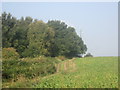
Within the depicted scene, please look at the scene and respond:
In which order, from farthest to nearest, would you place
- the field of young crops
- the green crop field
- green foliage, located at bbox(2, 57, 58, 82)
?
green foliage, located at bbox(2, 57, 58, 82), the field of young crops, the green crop field

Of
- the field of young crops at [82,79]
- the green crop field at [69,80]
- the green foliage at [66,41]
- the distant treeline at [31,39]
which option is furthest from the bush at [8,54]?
the green foliage at [66,41]

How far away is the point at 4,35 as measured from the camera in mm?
25672

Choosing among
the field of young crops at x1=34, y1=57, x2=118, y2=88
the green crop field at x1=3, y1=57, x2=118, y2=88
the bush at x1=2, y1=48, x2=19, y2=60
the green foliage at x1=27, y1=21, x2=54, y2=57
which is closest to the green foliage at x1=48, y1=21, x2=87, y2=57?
the green foliage at x1=27, y1=21, x2=54, y2=57

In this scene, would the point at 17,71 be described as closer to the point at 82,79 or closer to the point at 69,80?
the point at 69,80

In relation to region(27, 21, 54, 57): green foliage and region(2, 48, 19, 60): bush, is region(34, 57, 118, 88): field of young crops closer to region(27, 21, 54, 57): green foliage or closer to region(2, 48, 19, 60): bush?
region(2, 48, 19, 60): bush

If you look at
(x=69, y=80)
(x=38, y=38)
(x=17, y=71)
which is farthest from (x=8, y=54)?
(x=69, y=80)

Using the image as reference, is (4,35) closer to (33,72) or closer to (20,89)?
(33,72)

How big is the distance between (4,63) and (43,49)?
13752 mm

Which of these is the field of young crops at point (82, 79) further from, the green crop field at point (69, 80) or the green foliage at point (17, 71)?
the green foliage at point (17, 71)

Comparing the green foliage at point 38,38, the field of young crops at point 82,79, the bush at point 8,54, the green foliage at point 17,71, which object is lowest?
the field of young crops at point 82,79

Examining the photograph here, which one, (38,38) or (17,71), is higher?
(38,38)

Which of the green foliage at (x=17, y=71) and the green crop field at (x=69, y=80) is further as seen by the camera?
the green foliage at (x=17, y=71)

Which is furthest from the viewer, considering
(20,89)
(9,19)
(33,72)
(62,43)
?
(62,43)

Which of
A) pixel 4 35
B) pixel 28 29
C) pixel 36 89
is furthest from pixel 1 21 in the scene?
pixel 36 89
